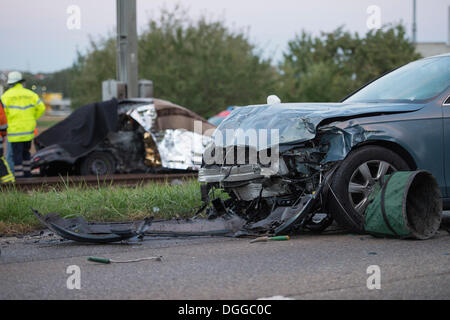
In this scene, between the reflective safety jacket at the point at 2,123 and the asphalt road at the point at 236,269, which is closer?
the asphalt road at the point at 236,269

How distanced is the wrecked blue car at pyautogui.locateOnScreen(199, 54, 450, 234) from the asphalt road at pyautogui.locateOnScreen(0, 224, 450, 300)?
35 cm

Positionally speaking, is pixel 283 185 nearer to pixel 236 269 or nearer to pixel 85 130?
pixel 236 269

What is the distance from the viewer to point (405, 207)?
5.75 meters

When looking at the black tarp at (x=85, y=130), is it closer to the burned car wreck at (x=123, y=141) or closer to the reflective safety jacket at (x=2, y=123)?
the burned car wreck at (x=123, y=141)

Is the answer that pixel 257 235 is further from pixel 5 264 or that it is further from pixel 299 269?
pixel 5 264

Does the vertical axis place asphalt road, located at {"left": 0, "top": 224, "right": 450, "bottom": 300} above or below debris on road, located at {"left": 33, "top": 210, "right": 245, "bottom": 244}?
below

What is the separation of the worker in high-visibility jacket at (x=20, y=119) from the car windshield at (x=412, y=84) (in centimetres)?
727

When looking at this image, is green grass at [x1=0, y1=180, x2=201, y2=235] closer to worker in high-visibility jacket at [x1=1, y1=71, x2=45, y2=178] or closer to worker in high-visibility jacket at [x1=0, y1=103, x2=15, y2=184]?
worker in high-visibility jacket at [x1=0, y1=103, x2=15, y2=184]

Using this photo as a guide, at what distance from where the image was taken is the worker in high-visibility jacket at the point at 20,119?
1257cm

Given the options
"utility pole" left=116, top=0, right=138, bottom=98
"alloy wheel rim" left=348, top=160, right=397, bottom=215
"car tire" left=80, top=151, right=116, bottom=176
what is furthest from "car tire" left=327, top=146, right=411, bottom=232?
→ "utility pole" left=116, top=0, right=138, bottom=98

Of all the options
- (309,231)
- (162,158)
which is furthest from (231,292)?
(162,158)

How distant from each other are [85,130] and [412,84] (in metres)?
7.38

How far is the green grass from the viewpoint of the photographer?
722 centimetres
